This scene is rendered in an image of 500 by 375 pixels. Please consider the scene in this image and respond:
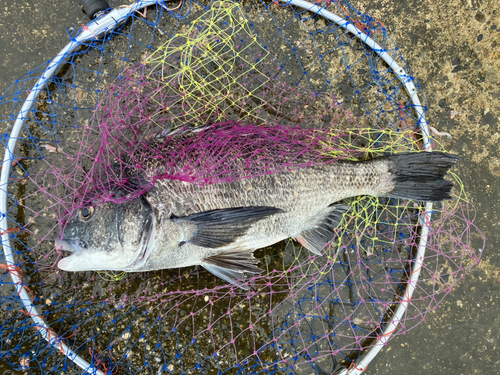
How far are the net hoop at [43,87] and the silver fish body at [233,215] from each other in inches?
15.5

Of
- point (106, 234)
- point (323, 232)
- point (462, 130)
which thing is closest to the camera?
point (106, 234)

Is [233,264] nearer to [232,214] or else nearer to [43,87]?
[232,214]

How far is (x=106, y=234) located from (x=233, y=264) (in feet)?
3.05

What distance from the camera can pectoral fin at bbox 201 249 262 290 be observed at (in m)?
2.31

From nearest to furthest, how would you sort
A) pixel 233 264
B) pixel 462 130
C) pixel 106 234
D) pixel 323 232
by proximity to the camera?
pixel 106 234 → pixel 233 264 → pixel 323 232 → pixel 462 130

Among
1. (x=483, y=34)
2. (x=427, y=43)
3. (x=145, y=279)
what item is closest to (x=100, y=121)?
(x=145, y=279)

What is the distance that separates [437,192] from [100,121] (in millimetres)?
2824

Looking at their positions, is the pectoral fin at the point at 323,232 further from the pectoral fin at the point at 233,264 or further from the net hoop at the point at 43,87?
the net hoop at the point at 43,87

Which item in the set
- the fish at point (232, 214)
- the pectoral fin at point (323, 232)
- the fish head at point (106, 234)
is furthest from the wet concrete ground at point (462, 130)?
the fish head at point (106, 234)

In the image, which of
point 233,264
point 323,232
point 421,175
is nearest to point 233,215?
point 233,264

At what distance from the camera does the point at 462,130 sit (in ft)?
9.16

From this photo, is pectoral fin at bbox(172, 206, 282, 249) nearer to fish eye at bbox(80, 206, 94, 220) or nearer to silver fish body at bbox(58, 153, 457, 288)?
silver fish body at bbox(58, 153, 457, 288)

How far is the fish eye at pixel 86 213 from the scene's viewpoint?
2.03m

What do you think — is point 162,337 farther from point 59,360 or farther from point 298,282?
point 298,282
